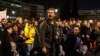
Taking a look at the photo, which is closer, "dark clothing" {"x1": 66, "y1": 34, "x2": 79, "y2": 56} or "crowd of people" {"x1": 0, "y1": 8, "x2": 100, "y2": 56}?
"crowd of people" {"x1": 0, "y1": 8, "x2": 100, "y2": 56}

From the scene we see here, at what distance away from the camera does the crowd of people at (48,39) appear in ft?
32.0

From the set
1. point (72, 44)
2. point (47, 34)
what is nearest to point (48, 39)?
point (47, 34)

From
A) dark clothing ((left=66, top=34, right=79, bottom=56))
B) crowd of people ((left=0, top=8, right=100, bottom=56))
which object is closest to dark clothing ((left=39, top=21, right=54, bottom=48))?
crowd of people ((left=0, top=8, right=100, bottom=56))

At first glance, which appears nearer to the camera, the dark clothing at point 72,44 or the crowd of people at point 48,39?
the crowd of people at point 48,39

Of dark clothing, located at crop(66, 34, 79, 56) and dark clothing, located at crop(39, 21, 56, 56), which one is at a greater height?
dark clothing, located at crop(39, 21, 56, 56)

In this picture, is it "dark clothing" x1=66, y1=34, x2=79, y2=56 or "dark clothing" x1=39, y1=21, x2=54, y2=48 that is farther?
"dark clothing" x1=66, y1=34, x2=79, y2=56

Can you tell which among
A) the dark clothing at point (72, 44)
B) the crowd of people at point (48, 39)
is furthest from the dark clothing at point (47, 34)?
the dark clothing at point (72, 44)

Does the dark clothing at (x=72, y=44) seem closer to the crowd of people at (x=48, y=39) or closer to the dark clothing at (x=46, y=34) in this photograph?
the crowd of people at (x=48, y=39)

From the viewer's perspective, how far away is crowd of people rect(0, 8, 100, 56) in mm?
9742

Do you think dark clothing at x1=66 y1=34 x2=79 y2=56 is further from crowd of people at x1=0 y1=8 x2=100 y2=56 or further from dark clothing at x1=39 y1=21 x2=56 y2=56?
dark clothing at x1=39 y1=21 x2=56 y2=56

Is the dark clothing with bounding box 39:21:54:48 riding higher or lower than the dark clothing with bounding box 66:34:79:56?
higher

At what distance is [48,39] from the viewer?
9.84 metres

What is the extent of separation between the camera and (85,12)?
96.5 ft

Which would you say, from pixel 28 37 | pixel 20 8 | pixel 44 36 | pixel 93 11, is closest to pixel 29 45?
pixel 28 37
